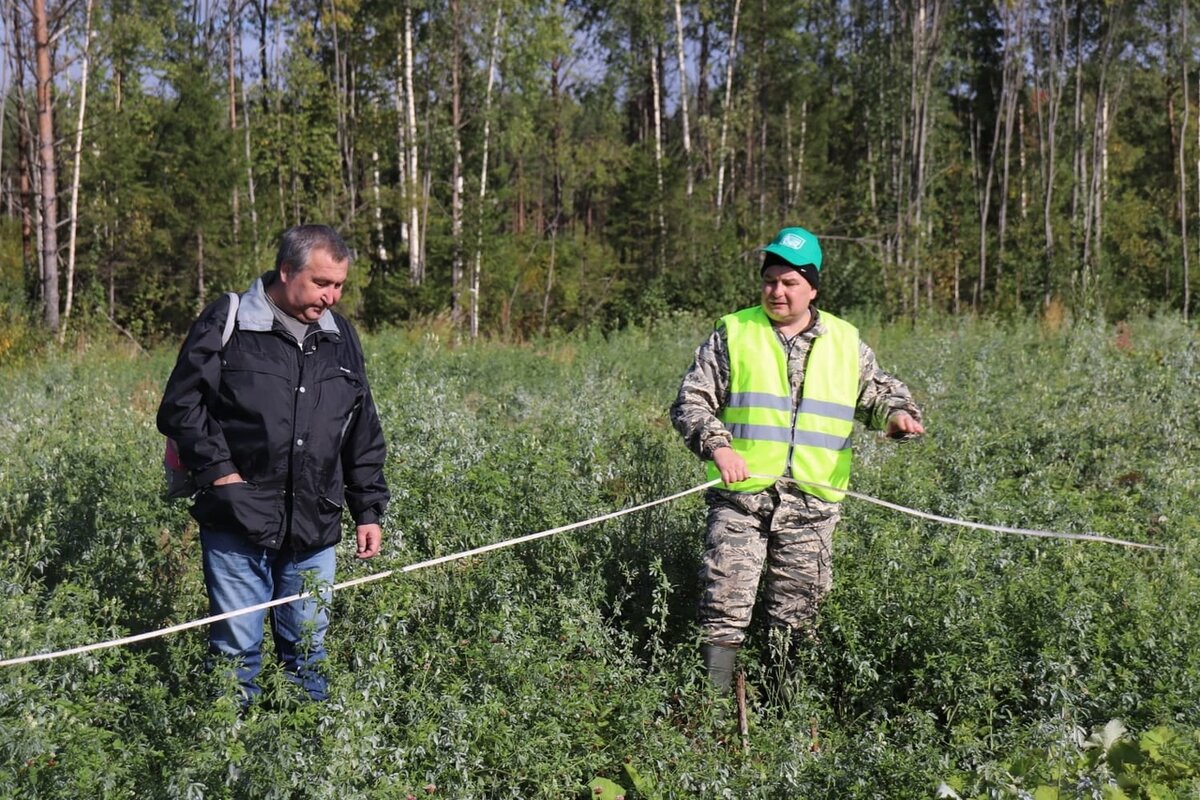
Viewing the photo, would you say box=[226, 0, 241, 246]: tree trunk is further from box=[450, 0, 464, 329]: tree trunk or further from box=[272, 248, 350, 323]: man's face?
box=[272, 248, 350, 323]: man's face

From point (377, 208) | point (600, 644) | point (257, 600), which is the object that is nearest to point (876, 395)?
Answer: point (600, 644)

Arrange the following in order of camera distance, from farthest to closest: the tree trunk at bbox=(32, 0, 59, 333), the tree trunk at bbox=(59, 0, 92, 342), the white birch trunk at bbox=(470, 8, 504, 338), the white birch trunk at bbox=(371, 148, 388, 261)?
the white birch trunk at bbox=(371, 148, 388, 261) < the white birch trunk at bbox=(470, 8, 504, 338) < the tree trunk at bbox=(59, 0, 92, 342) < the tree trunk at bbox=(32, 0, 59, 333)

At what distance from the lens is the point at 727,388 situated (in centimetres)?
460

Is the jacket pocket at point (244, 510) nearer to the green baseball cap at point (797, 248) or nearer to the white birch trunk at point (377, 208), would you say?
the green baseball cap at point (797, 248)

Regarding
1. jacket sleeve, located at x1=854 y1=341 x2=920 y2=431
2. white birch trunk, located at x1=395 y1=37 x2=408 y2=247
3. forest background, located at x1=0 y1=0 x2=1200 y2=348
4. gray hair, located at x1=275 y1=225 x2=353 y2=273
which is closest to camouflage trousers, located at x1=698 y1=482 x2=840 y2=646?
jacket sleeve, located at x1=854 y1=341 x2=920 y2=431

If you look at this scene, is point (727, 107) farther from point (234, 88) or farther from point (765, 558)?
point (765, 558)

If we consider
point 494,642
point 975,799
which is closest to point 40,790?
point 494,642

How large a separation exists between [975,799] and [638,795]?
3.73 ft

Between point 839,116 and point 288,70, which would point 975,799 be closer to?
point 288,70

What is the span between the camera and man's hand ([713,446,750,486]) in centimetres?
420

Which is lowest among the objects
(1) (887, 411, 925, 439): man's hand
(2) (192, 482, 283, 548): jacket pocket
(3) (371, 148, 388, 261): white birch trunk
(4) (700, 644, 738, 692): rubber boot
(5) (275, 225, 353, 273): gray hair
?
(4) (700, 644, 738, 692): rubber boot

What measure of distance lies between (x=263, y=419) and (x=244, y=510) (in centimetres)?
31

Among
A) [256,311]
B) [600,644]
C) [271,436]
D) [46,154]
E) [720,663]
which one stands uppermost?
[46,154]

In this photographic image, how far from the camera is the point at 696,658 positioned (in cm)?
427
